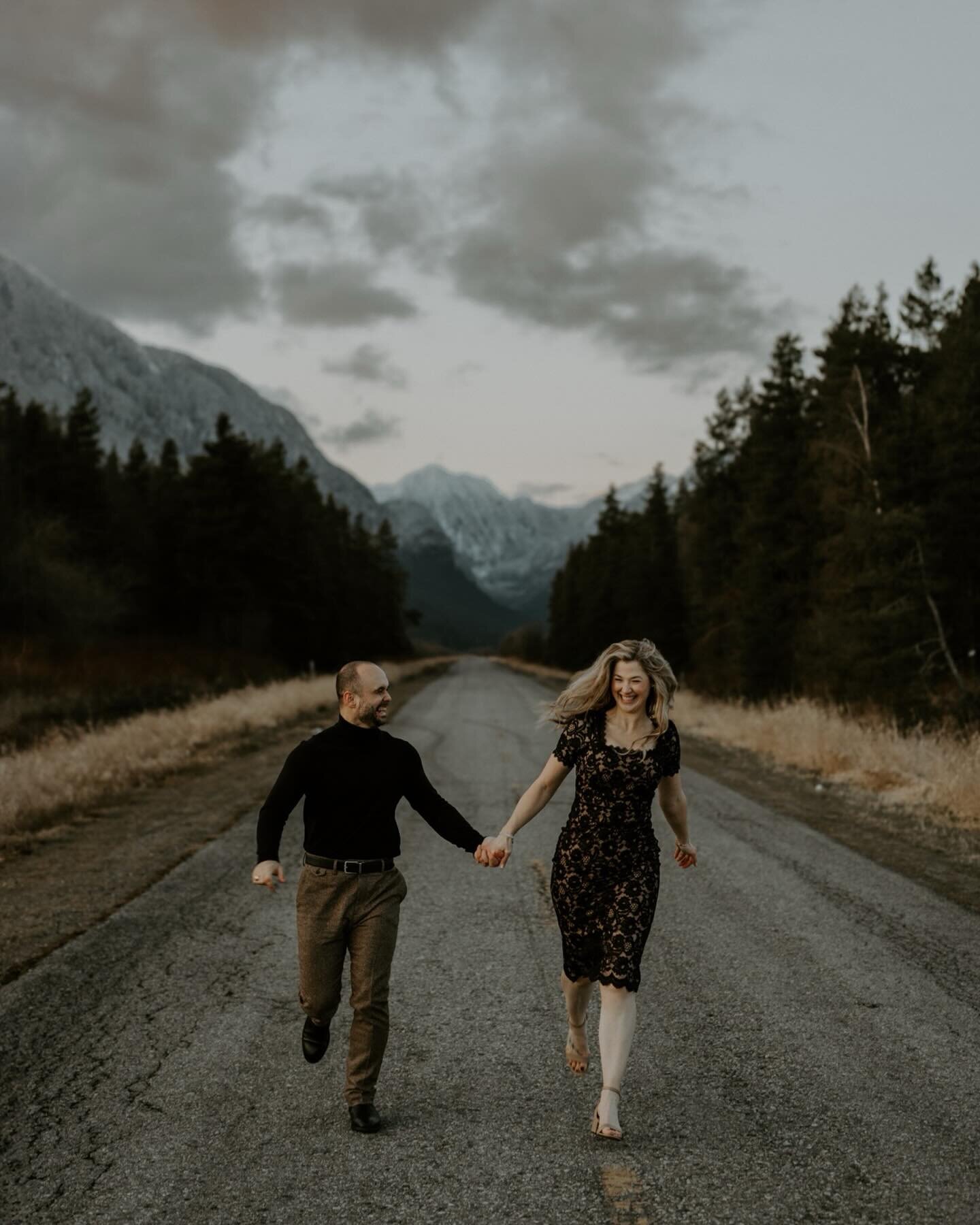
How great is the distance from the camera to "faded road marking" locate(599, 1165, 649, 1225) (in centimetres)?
312

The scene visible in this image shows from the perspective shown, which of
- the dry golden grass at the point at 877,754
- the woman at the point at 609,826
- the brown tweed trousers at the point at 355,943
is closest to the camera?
the brown tweed trousers at the point at 355,943

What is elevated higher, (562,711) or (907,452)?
(907,452)

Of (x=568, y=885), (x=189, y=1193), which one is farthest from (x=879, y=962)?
(x=189, y=1193)

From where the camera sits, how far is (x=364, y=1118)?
378 cm

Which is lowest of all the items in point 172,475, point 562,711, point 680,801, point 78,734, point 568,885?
point 78,734

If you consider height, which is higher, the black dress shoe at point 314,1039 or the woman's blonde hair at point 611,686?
the woman's blonde hair at point 611,686

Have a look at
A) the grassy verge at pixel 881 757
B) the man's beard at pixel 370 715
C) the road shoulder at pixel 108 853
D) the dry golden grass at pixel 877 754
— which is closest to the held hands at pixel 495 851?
the man's beard at pixel 370 715

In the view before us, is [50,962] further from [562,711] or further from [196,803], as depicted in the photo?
[196,803]

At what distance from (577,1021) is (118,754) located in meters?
13.2

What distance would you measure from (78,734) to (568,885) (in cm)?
1791

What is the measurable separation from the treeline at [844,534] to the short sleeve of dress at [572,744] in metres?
16.5

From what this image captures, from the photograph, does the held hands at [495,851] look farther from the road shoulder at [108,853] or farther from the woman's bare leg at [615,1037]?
the road shoulder at [108,853]

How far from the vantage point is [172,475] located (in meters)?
65.4

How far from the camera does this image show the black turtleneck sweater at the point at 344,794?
395 centimetres
